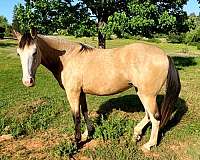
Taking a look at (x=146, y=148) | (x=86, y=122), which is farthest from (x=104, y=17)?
(x=146, y=148)

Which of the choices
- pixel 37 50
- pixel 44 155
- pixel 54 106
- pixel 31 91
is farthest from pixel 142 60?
pixel 31 91

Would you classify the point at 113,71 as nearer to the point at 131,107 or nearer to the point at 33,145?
the point at 33,145

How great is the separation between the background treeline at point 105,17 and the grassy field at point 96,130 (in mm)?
5401

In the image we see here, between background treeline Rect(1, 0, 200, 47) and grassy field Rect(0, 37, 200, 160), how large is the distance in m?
5.40

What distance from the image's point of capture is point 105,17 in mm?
16797

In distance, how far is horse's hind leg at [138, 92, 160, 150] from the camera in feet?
19.5

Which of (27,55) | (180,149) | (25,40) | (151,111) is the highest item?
(25,40)

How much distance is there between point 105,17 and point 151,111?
11433 millimetres

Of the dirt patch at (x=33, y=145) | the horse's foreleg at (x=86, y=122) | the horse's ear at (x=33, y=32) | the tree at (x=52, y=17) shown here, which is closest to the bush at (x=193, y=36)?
the tree at (x=52, y=17)

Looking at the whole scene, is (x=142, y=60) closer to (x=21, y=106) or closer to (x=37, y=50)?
(x=37, y=50)

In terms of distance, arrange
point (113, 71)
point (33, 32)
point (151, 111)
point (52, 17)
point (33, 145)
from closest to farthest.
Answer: point (33, 32), point (151, 111), point (113, 71), point (33, 145), point (52, 17)

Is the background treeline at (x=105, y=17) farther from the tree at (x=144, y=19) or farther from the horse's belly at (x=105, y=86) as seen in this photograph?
the horse's belly at (x=105, y=86)

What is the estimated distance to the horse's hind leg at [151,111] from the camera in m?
5.95

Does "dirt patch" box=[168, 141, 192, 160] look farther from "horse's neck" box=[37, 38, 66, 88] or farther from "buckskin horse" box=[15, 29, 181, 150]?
"horse's neck" box=[37, 38, 66, 88]
